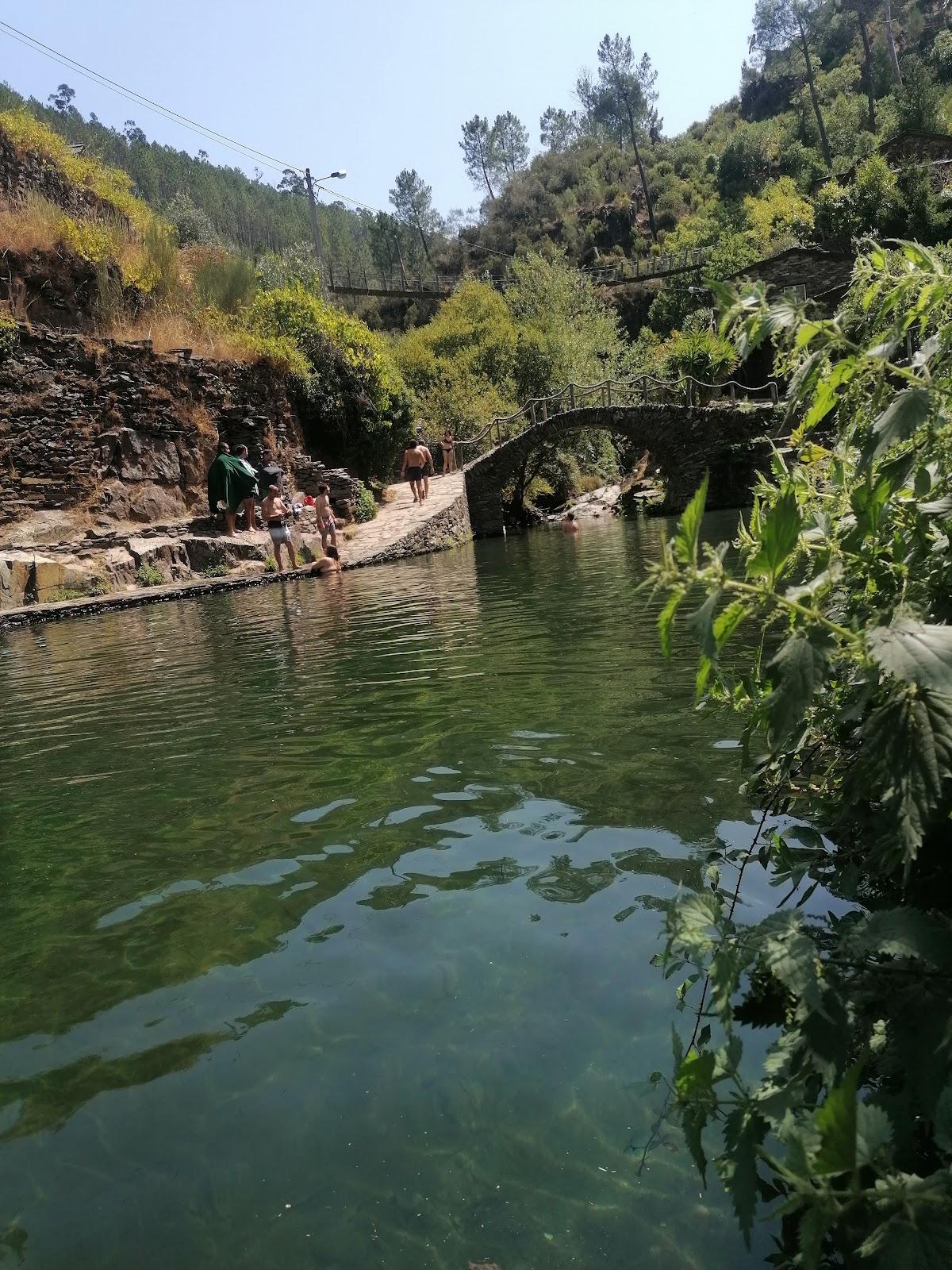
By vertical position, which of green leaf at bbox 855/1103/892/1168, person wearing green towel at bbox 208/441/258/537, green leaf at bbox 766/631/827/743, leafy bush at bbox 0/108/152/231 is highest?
leafy bush at bbox 0/108/152/231

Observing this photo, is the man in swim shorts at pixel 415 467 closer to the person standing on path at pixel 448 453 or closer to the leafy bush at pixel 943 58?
the person standing on path at pixel 448 453

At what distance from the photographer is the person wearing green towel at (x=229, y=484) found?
19266mm

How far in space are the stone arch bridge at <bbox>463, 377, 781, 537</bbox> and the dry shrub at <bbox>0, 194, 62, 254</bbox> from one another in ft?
42.9

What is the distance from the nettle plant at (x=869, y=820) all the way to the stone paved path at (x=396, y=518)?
56.6 feet

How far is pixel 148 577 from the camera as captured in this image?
55.2 ft

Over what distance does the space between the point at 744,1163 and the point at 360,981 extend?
1.57 meters

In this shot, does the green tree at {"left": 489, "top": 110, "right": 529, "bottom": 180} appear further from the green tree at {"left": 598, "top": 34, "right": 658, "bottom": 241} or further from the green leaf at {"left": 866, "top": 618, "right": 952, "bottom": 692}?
the green leaf at {"left": 866, "top": 618, "right": 952, "bottom": 692}

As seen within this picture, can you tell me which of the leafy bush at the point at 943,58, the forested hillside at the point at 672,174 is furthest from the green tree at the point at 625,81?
the leafy bush at the point at 943,58

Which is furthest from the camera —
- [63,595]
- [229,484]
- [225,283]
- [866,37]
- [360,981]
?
[866,37]

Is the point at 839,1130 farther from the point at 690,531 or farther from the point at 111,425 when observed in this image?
the point at 111,425

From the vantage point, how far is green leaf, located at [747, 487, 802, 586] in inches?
48.4

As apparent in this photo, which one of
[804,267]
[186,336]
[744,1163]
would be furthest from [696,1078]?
[804,267]

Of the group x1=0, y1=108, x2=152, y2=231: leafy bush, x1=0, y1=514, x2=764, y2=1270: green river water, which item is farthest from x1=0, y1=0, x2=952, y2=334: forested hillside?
x1=0, y1=514, x2=764, y2=1270: green river water

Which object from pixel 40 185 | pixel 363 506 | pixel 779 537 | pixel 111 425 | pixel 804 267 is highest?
pixel 40 185
